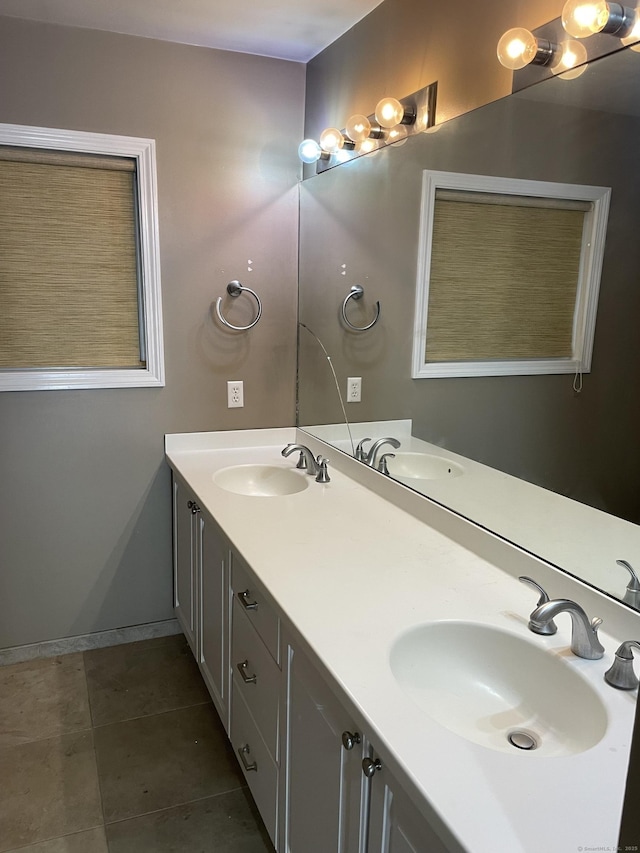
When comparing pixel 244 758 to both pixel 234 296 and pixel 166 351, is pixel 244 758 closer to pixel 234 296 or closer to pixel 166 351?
pixel 166 351

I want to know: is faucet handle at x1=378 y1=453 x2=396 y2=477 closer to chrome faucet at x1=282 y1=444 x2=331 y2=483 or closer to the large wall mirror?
the large wall mirror

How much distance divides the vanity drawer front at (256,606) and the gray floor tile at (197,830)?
2.15 feet

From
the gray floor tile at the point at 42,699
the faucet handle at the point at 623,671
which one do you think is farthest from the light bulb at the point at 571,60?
the gray floor tile at the point at 42,699

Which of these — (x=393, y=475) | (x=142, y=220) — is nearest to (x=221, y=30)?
(x=142, y=220)

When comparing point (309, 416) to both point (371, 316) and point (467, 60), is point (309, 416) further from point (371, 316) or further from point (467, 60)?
point (467, 60)

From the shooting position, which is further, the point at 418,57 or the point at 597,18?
the point at 418,57

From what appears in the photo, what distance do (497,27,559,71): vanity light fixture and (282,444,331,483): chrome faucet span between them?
4.63 feet

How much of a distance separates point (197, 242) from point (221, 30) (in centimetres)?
76

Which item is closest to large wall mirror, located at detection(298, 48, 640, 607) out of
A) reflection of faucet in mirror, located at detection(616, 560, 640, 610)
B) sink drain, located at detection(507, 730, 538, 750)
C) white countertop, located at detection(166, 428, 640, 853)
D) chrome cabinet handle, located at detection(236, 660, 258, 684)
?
reflection of faucet in mirror, located at detection(616, 560, 640, 610)

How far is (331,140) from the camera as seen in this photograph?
2352 mm

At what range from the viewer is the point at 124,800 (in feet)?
6.43

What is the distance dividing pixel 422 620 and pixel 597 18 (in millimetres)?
1238

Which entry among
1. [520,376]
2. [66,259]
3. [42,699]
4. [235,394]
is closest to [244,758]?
[42,699]

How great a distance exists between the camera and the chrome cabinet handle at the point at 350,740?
3.71 feet
